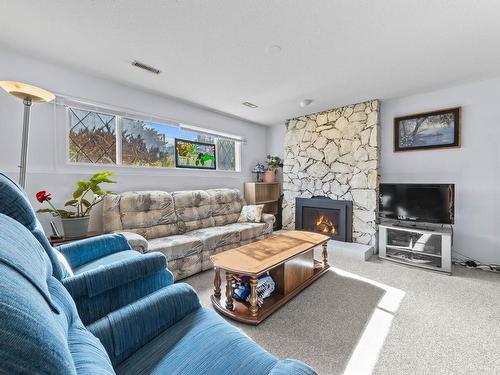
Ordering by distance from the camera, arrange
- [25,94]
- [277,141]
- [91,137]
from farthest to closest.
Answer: [277,141]
[91,137]
[25,94]

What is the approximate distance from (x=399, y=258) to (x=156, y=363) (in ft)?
10.7

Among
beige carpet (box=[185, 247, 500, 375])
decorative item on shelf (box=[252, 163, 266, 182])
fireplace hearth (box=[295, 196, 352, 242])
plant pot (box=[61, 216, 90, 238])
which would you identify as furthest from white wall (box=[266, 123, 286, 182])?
plant pot (box=[61, 216, 90, 238])

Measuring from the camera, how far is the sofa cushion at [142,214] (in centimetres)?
260

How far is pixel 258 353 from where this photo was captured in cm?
88

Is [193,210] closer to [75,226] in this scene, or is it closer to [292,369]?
[75,226]

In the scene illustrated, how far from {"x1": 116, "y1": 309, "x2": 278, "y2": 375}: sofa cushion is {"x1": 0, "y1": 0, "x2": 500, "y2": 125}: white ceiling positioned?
6.44 ft

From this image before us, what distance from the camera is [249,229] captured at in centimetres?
337

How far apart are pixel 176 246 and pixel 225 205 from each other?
1.39m

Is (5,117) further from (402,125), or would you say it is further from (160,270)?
(402,125)

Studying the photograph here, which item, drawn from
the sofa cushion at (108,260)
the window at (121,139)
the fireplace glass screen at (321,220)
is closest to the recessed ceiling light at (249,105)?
the window at (121,139)

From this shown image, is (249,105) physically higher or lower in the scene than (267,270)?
higher

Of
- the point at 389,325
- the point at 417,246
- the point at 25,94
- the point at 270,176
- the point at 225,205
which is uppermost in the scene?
the point at 25,94

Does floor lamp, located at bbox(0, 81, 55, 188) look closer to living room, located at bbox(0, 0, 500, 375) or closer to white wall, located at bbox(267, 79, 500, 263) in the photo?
living room, located at bbox(0, 0, 500, 375)

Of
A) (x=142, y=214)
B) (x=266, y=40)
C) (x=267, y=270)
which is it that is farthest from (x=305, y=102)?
(x=142, y=214)
